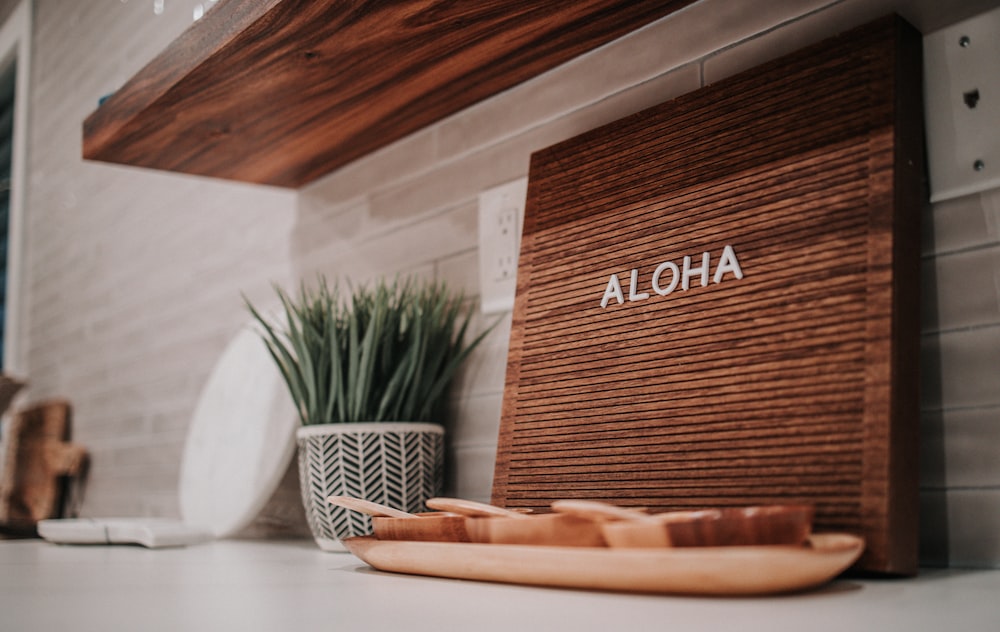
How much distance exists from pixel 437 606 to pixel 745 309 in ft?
1.09

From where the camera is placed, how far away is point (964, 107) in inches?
27.1

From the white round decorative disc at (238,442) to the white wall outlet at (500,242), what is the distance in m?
0.33

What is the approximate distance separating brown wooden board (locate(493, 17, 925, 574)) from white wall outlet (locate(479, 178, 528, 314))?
12cm

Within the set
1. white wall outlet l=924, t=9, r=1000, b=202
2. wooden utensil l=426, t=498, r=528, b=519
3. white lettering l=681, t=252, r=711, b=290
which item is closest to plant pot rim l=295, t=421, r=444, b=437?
wooden utensil l=426, t=498, r=528, b=519

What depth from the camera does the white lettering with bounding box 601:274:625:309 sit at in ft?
2.72

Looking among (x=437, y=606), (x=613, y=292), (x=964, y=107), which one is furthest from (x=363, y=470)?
(x=964, y=107)

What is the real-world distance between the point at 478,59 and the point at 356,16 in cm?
17

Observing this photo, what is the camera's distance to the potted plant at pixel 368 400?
99cm

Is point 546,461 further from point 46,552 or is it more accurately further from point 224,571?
point 46,552

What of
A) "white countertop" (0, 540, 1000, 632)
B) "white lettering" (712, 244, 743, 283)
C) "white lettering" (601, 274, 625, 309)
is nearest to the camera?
"white countertop" (0, 540, 1000, 632)

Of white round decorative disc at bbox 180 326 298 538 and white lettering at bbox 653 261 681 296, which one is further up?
white lettering at bbox 653 261 681 296

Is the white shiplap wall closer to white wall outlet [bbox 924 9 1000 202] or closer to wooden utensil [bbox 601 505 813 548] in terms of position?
white wall outlet [bbox 924 9 1000 202]

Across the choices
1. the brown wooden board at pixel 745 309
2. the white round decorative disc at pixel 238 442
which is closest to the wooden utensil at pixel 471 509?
the brown wooden board at pixel 745 309

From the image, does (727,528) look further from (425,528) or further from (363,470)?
(363,470)
